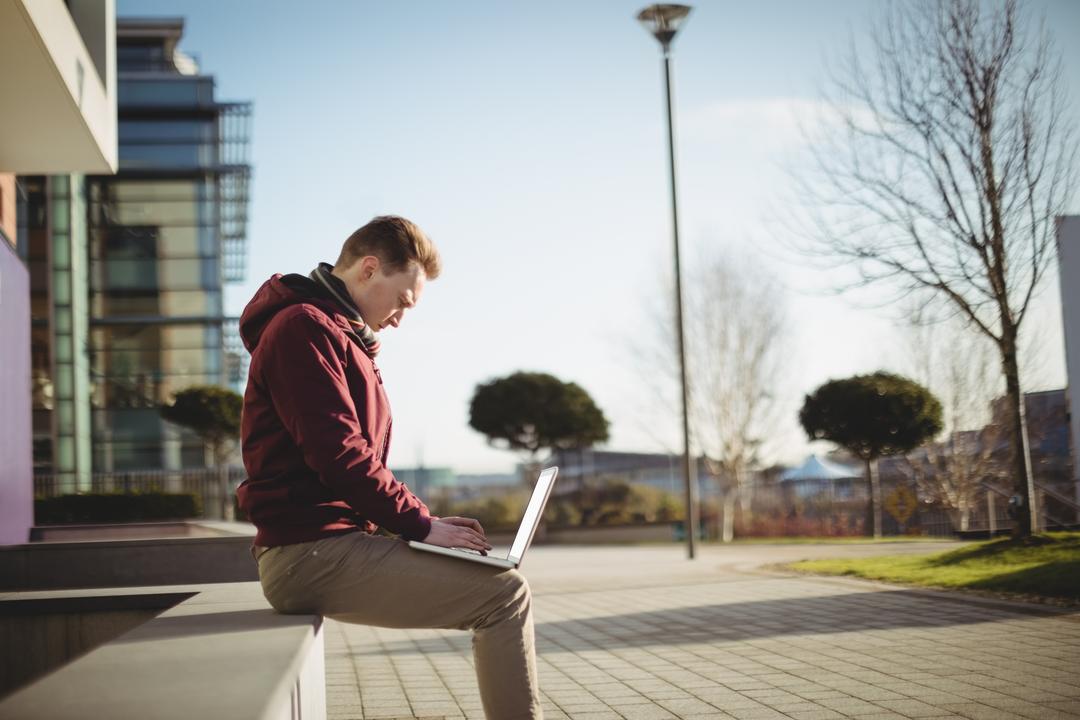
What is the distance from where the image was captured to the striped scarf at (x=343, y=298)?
3.20 meters

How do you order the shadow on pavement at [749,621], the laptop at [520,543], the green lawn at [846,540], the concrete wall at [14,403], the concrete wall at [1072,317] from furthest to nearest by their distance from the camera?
the green lawn at [846,540] < the concrete wall at [1072,317] < the concrete wall at [14,403] < the shadow on pavement at [749,621] < the laptop at [520,543]

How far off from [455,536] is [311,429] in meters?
0.55

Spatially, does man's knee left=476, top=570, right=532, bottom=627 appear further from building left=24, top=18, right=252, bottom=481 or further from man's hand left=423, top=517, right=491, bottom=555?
building left=24, top=18, right=252, bottom=481

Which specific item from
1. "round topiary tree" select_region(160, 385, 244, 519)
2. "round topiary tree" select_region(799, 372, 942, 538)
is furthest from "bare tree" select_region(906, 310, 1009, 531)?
"round topiary tree" select_region(160, 385, 244, 519)

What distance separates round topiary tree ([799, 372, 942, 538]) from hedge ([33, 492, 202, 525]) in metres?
13.0

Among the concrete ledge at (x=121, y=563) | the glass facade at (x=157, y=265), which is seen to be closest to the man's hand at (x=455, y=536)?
the concrete ledge at (x=121, y=563)

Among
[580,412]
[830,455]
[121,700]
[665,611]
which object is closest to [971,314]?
[665,611]

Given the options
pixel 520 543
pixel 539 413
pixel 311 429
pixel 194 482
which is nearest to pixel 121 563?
pixel 520 543

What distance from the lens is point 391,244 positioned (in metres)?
3.22

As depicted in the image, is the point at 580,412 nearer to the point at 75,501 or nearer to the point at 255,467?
the point at 75,501

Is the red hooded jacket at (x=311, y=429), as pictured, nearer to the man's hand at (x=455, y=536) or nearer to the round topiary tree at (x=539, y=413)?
the man's hand at (x=455, y=536)

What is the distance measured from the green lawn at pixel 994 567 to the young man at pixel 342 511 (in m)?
6.30

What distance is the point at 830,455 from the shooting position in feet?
106

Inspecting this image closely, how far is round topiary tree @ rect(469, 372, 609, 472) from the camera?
28.7 m
